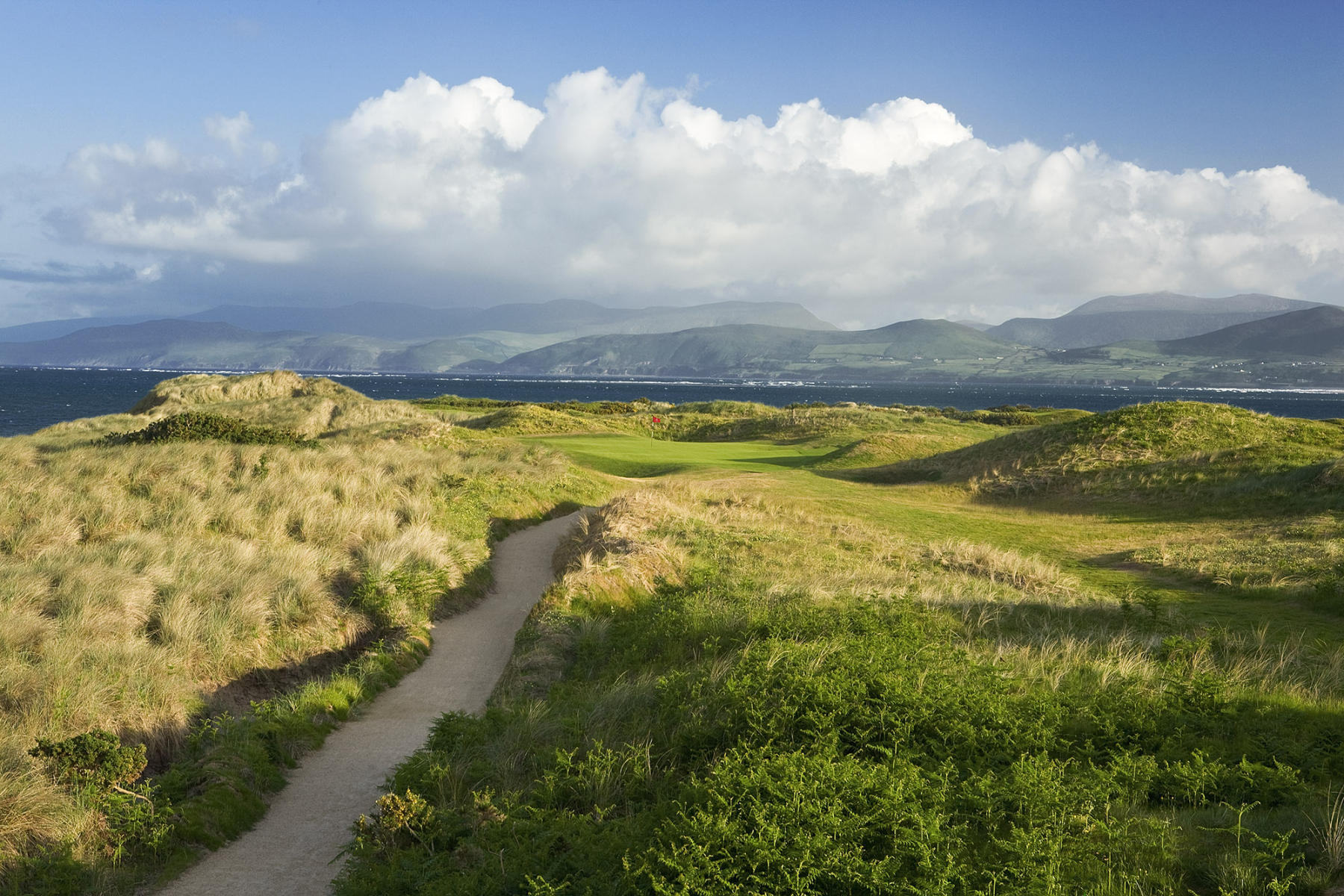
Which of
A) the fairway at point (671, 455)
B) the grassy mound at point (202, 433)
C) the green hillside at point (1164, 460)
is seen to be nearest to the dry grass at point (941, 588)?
the green hillside at point (1164, 460)

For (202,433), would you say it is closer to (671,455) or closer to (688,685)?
(688,685)

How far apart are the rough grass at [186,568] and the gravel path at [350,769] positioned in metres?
0.92

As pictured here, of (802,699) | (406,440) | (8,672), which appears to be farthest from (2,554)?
(406,440)

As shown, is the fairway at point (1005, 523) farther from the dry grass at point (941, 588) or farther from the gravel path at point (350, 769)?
the gravel path at point (350, 769)

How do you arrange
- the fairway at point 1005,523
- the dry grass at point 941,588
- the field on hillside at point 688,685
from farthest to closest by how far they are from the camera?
the fairway at point 1005,523 < the dry grass at point 941,588 < the field on hillside at point 688,685

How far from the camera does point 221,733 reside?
782 centimetres

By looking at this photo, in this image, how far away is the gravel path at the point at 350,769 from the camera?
6051mm

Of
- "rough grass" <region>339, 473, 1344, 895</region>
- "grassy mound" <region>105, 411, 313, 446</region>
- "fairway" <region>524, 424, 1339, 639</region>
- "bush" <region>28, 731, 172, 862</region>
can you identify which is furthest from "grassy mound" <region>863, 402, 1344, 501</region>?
"bush" <region>28, 731, 172, 862</region>

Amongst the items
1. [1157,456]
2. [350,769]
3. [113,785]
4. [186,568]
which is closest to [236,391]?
[186,568]

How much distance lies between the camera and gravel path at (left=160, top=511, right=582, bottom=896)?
6051 millimetres

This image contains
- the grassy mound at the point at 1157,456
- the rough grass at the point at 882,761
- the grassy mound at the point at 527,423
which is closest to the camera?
the rough grass at the point at 882,761

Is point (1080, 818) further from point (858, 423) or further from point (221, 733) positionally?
point (858, 423)

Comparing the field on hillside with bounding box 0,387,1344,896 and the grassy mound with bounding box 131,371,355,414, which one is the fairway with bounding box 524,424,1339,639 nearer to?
the field on hillside with bounding box 0,387,1344,896

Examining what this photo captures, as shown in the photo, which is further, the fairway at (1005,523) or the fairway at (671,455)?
the fairway at (671,455)
